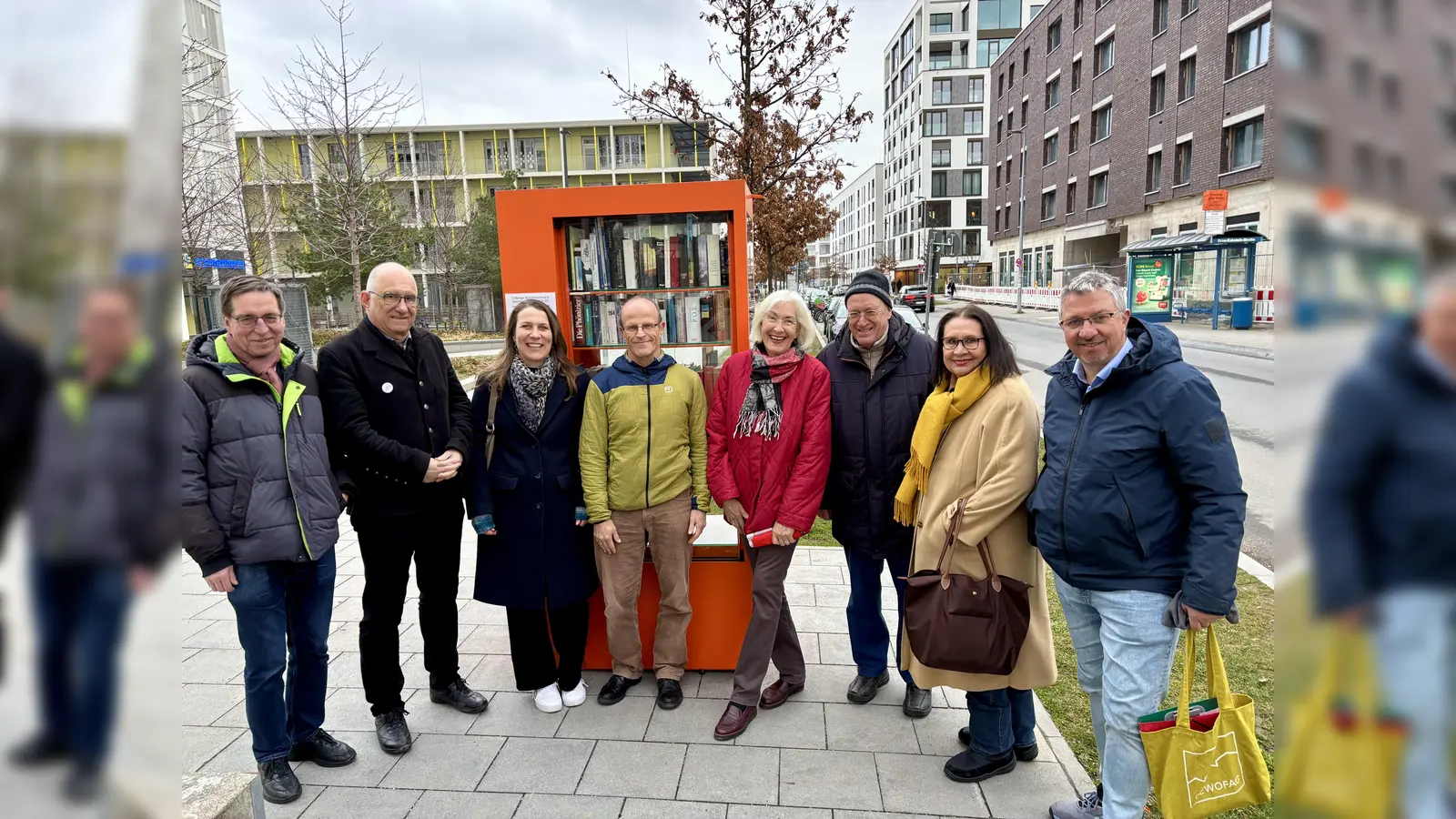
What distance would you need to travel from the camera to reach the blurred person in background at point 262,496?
9.66ft

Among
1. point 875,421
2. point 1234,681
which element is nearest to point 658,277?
point 875,421

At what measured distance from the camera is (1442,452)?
0.36 metres

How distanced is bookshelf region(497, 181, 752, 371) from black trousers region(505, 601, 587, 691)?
5.19 ft

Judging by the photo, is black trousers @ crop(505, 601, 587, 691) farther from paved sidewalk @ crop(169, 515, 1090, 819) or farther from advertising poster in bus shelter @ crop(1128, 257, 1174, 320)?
advertising poster in bus shelter @ crop(1128, 257, 1174, 320)

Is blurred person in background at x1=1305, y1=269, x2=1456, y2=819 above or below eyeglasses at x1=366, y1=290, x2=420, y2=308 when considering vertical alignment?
below

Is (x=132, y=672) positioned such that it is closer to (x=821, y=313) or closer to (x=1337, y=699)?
(x=1337, y=699)

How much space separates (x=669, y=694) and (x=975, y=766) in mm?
1538

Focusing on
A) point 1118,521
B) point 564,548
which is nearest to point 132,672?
point 1118,521

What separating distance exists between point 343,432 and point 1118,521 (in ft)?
10.3

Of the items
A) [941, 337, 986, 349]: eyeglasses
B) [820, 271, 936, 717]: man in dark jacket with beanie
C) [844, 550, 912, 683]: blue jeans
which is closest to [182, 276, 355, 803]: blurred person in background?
[820, 271, 936, 717]: man in dark jacket with beanie

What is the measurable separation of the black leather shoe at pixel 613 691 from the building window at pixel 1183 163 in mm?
33194

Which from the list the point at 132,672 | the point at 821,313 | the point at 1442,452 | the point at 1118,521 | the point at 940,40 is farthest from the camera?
the point at 940,40

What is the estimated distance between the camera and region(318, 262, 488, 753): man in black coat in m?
3.40

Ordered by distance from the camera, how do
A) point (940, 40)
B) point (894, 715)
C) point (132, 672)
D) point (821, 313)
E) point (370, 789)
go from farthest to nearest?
A: point (940, 40) < point (821, 313) < point (894, 715) < point (370, 789) < point (132, 672)
